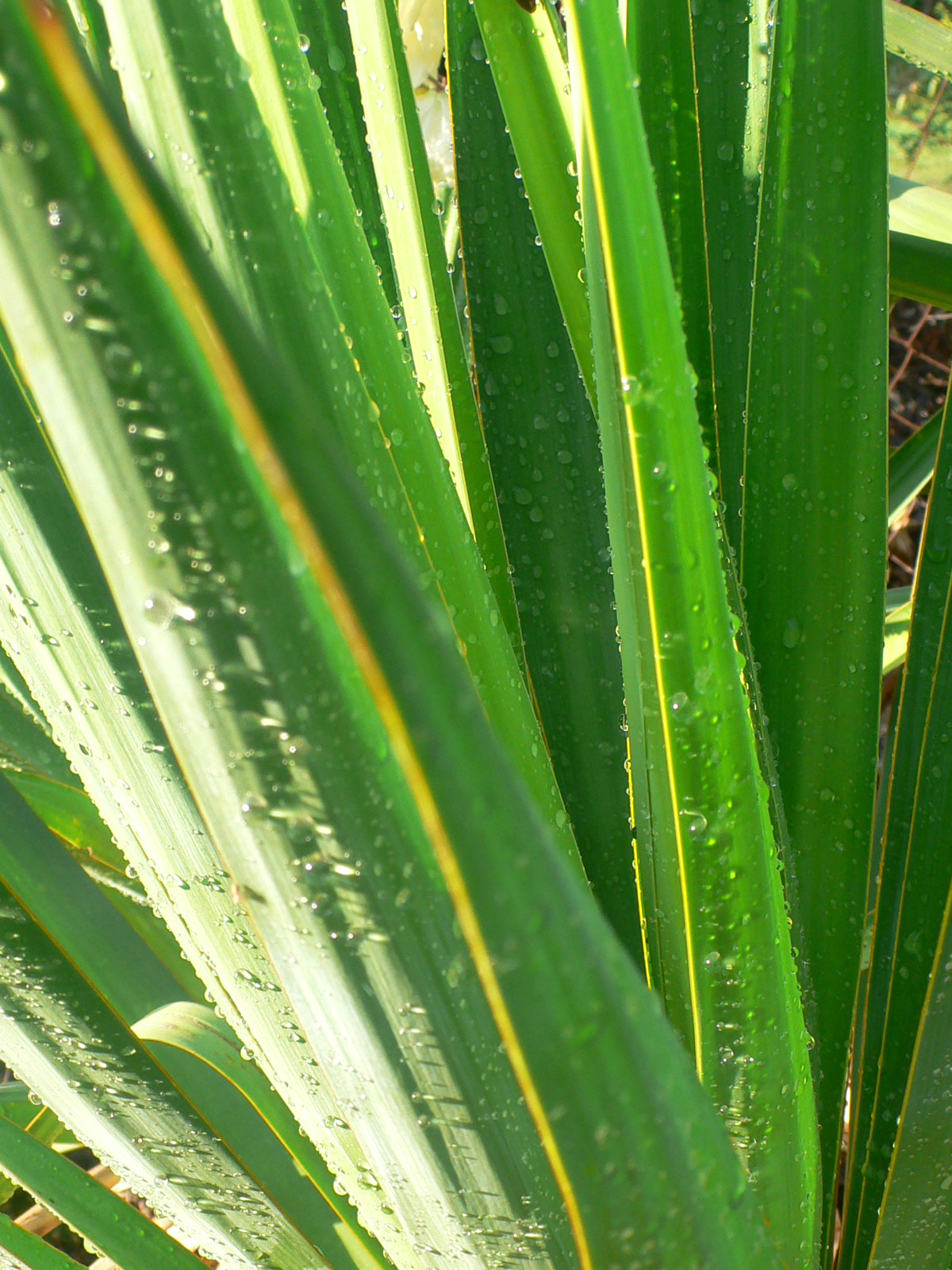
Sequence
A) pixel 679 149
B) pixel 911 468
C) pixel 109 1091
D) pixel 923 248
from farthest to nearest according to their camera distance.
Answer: pixel 911 468
pixel 923 248
pixel 679 149
pixel 109 1091

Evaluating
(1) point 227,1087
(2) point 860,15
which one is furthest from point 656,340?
(1) point 227,1087

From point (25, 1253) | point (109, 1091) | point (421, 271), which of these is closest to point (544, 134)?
A: point (421, 271)

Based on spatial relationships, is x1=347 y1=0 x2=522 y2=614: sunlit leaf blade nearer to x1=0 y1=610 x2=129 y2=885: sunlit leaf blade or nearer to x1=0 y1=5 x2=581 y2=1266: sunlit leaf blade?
x1=0 y1=5 x2=581 y2=1266: sunlit leaf blade

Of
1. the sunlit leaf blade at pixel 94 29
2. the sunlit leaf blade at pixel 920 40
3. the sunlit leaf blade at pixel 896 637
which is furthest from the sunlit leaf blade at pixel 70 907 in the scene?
the sunlit leaf blade at pixel 920 40

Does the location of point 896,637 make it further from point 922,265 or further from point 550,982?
point 550,982

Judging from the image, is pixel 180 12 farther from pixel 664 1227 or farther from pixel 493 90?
pixel 493 90

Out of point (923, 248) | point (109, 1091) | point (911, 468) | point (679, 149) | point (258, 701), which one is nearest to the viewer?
point (258, 701)
